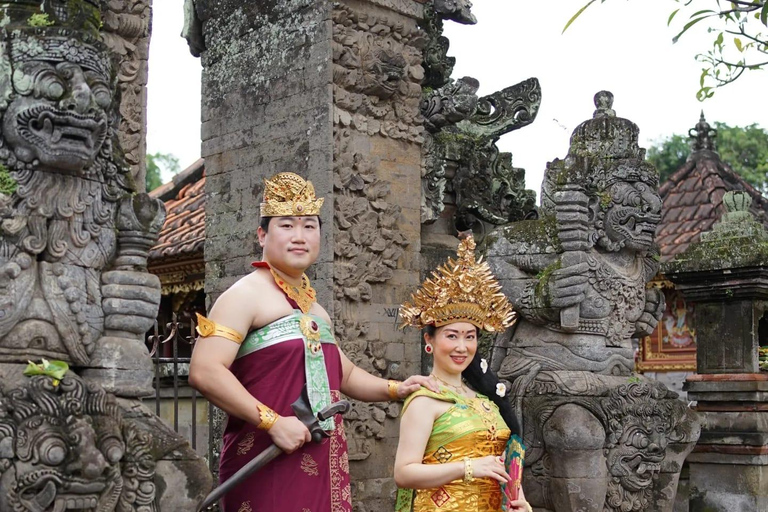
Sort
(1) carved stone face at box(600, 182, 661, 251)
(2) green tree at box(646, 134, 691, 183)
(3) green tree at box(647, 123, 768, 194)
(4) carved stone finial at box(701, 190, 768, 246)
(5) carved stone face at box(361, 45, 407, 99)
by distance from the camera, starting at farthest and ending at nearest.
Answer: (2) green tree at box(646, 134, 691, 183) → (3) green tree at box(647, 123, 768, 194) → (4) carved stone finial at box(701, 190, 768, 246) → (5) carved stone face at box(361, 45, 407, 99) → (1) carved stone face at box(600, 182, 661, 251)

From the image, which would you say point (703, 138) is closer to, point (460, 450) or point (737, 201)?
point (737, 201)

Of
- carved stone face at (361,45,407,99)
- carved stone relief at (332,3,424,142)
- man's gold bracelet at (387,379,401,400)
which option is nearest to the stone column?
carved stone relief at (332,3,424,142)

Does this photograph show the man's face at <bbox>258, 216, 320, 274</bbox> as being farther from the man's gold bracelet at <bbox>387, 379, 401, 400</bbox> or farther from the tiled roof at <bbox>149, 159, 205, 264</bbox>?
the tiled roof at <bbox>149, 159, 205, 264</bbox>

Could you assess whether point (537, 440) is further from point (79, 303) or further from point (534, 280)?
point (79, 303)

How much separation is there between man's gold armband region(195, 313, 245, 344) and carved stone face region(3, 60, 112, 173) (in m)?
0.74

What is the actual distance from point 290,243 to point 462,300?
773 mm

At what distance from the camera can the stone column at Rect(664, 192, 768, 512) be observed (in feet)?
27.6

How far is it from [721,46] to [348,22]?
2.39m

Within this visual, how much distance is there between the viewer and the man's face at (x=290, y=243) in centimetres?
434

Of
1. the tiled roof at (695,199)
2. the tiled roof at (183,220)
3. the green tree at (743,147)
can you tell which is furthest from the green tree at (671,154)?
the tiled roof at (183,220)

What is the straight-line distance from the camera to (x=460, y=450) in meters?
4.41

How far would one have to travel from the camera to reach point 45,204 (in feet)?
13.1

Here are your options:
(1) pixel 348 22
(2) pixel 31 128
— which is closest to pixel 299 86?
(1) pixel 348 22

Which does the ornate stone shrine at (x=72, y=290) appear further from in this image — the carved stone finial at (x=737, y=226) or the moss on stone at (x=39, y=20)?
the carved stone finial at (x=737, y=226)
